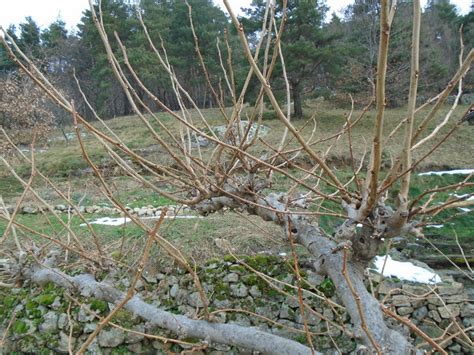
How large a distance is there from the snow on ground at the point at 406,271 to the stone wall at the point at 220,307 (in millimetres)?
143

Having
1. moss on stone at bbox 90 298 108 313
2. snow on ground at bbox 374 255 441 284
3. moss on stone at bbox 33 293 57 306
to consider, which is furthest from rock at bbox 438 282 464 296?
moss on stone at bbox 33 293 57 306

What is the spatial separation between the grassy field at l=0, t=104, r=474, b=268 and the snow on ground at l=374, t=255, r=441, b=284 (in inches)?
32.9

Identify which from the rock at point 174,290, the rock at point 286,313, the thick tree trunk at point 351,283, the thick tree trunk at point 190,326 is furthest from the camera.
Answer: the rock at point 174,290

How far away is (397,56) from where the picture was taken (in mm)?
14781

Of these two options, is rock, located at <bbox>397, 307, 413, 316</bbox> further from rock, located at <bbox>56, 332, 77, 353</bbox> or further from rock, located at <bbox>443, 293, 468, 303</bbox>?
rock, located at <bbox>56, 332, 77, 353</bbox>

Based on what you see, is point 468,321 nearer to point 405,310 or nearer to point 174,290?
point 405,310

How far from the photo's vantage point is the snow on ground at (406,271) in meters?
4.34

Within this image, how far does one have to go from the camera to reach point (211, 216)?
6219mm

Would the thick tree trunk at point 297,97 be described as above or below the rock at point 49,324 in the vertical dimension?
above

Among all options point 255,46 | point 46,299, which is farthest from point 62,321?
point 255,46

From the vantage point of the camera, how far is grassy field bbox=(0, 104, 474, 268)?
4.91 metres

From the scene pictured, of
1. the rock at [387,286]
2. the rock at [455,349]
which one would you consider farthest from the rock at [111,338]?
the rock at [455,349]

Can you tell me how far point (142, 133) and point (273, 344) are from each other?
15.9 meters

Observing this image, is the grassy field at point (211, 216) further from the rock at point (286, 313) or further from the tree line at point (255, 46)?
the tree line at point (255, 46)
